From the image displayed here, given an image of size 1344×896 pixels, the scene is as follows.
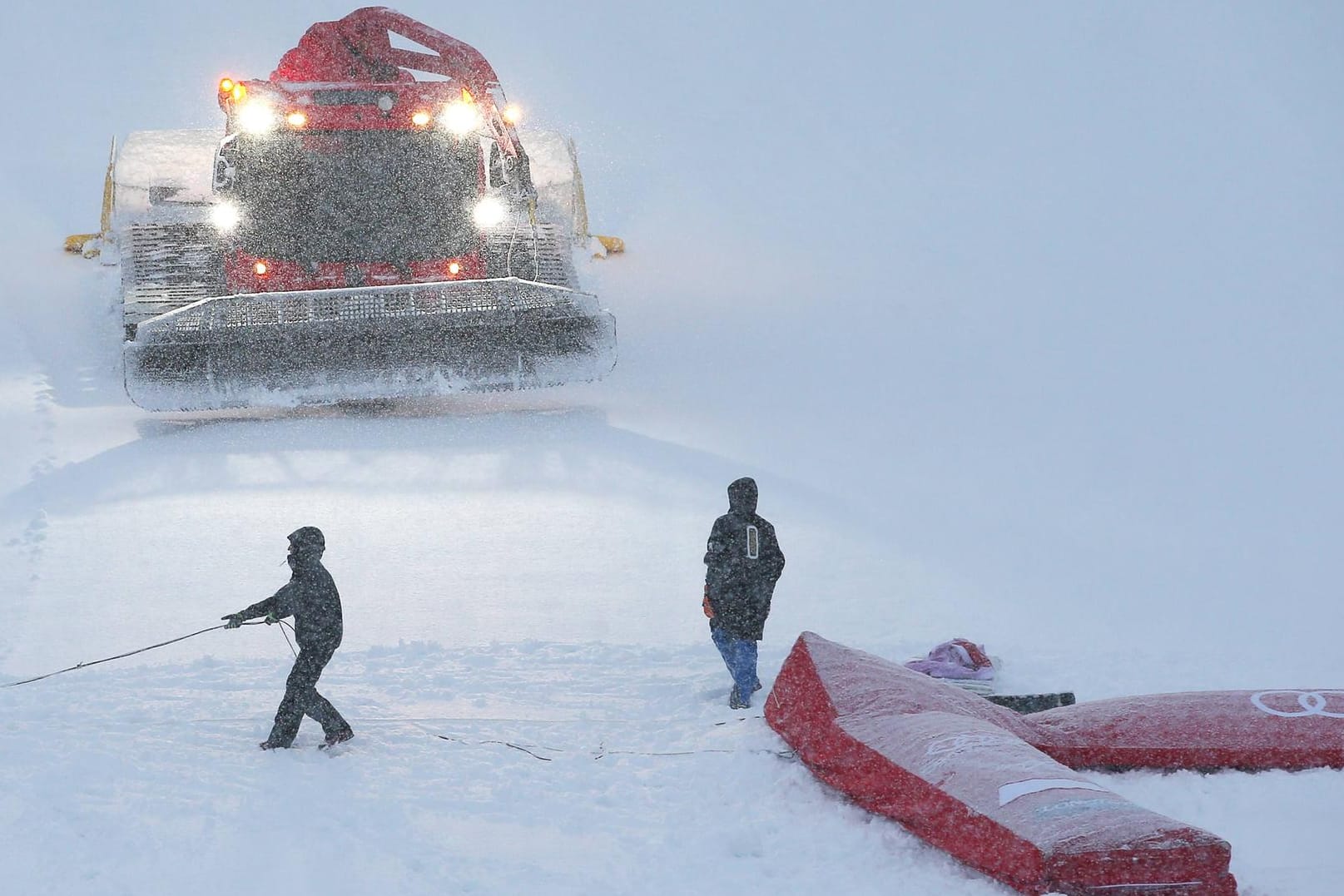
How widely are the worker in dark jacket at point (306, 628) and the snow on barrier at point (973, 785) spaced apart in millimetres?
1570

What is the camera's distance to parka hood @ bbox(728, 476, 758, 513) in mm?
5871

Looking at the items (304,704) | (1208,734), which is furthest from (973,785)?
(304,704)

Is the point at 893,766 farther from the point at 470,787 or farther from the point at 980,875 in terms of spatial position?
the point at 470,787

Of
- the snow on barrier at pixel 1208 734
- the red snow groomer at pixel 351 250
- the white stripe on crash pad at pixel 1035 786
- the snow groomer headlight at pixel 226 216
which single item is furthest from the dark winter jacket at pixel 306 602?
the snow groomer headlight at pixel 226 216

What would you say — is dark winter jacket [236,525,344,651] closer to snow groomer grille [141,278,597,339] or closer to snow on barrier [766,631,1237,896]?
snow on barrier [766,631,1237,896]

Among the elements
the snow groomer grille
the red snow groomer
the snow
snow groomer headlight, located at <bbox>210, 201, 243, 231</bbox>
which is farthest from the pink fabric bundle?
snow groomer headlight, located at <bbox>210, 201, 243, 231</bbox>

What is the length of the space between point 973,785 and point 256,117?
7.55m

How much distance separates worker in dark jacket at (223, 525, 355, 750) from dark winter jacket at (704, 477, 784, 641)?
58.5 inches

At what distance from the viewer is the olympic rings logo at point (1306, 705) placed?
16.4ft

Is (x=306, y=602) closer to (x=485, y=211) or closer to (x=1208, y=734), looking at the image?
(x=1208, y=734)

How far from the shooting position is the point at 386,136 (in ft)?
33.6

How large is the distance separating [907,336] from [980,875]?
9389 mm

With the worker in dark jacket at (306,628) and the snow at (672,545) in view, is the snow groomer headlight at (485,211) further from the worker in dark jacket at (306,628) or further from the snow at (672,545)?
the worker in dark jacket at (306,628)

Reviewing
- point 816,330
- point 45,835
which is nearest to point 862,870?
point 45,835
